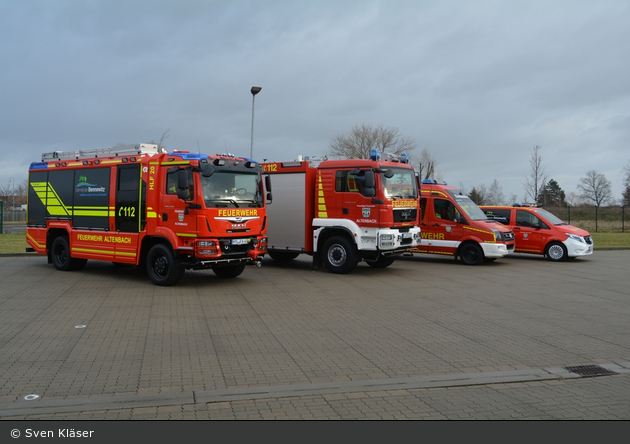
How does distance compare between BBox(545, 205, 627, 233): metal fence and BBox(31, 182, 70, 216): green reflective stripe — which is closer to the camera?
BBox(31, 182, 70, 216): green reflective stripe

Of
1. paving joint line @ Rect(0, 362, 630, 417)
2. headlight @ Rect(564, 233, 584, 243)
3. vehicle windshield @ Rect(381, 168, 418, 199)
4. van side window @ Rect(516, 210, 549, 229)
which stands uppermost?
vehicle windshield @ Rect(381, 168, 418, 199)

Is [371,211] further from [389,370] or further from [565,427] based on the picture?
[565,427]

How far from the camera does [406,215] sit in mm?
15164

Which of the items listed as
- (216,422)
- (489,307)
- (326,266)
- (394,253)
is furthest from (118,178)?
(216,422)

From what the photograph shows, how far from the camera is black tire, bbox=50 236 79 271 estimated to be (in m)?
14.8

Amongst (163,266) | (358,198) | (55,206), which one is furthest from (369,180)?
(55,206)

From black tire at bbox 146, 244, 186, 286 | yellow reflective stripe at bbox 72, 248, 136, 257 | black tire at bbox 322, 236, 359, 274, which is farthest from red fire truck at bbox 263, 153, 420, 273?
yellow reflective stripe at bbox 72, 248, 136, 257

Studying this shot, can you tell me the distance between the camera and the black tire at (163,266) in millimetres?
12156

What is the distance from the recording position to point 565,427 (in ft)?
15.1

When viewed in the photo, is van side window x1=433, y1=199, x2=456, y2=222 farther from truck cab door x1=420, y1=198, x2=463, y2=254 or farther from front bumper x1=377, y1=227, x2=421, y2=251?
front bumper x1=377, y1=227, x2=421, y2=251

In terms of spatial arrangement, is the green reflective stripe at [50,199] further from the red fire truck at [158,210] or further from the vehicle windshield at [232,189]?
the vehicle windshield at [232,189]

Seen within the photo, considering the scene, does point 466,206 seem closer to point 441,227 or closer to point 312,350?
point 441,227

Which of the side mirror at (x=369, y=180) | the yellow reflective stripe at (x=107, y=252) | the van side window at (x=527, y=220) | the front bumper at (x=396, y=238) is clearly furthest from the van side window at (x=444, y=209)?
the yellow reflective stripe at (x=107, y=252)

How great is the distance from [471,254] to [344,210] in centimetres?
516
